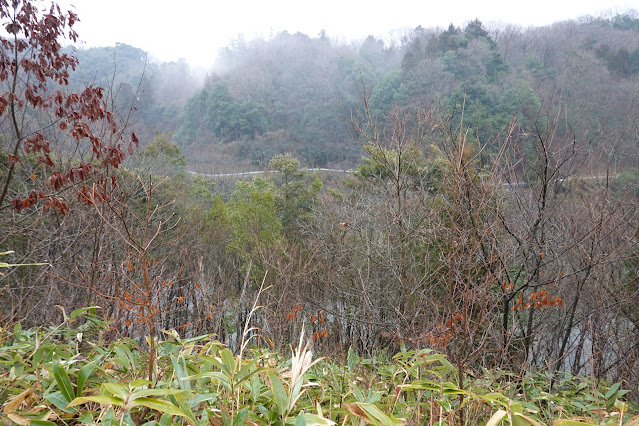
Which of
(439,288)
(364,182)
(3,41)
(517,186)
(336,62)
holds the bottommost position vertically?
(439,288)

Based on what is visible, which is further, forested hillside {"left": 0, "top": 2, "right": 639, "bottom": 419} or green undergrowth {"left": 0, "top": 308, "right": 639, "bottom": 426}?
forested hillside {"left": 0, "top": 2, "right": 639, "bottom": 419}

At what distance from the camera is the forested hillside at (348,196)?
3236 mm

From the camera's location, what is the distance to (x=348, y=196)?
39.0 feet

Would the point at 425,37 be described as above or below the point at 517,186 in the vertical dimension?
above

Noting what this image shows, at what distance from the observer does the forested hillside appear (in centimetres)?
324

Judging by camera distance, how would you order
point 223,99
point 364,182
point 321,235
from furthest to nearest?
point 223,99, point 364,182, point 321,235

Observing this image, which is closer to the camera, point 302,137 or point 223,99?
point 302,137

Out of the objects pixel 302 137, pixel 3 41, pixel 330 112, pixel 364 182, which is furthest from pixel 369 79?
pixel 3 41

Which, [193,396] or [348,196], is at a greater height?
[193,396]

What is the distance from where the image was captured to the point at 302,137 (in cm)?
2803

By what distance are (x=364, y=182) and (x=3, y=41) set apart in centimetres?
1004

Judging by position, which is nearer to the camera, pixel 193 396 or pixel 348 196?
pixel 193 396

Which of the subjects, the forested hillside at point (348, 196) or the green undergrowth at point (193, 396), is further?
the forested hillside at point (348, 196)

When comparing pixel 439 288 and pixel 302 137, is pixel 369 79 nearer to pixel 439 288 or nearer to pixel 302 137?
pixel 302 137
